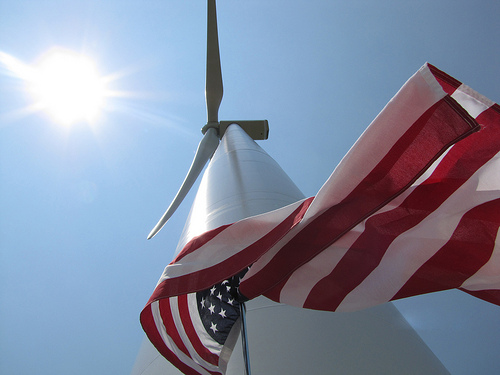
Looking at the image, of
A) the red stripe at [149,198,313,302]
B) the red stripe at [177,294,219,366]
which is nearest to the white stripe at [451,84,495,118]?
the red stripe at [149,198,313,302]

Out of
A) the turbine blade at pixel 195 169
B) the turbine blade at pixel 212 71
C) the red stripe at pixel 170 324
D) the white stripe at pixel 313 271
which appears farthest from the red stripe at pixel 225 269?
the turbine blade at pixel 212 71

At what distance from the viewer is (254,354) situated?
381 cm

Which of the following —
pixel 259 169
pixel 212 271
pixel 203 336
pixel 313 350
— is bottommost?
pixel 313 350

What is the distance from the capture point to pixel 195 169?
10906 mm

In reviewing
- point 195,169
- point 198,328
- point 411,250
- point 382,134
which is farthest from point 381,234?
point 195,169

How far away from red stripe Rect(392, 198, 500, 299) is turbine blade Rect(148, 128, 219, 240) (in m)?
6.57

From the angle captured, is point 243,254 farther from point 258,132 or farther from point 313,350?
point 258,132

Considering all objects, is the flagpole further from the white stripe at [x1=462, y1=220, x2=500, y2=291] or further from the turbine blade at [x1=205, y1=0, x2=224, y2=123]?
the turbine blade at [x1=205, y1=0, x2=224, y2=123]

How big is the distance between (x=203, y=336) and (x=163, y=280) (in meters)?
0.85

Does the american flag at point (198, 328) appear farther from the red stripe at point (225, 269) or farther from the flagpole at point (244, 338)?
the red stripe at point (225, 269)

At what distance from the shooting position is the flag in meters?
3.18

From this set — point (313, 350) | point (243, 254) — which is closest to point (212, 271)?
point (243, 254)

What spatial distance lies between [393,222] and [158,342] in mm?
2808

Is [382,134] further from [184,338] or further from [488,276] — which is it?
[184,338]
